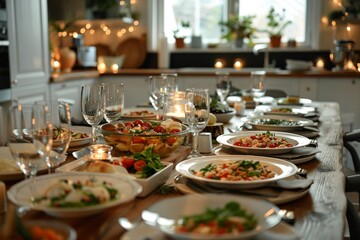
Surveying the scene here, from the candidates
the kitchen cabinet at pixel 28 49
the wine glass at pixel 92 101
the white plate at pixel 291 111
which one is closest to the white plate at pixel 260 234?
the wine glass at pixel 92 101

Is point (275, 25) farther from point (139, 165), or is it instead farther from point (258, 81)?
point (139, 165)

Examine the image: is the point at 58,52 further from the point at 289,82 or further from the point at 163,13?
the point at 289,82

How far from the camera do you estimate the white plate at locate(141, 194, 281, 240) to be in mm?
845

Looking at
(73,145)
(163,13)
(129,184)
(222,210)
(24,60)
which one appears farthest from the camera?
(163,13)

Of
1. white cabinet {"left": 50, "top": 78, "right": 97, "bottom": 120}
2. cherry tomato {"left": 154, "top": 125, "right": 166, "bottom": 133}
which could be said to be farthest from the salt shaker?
white cabinet {"left": 50, "top": 78, "right": 97, "bottom": 120}

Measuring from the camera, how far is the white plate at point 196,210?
845 millimetres

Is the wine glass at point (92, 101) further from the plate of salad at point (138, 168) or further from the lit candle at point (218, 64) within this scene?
the lit candle at point (218, 64)

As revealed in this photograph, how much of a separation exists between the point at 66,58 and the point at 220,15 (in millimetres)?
1763

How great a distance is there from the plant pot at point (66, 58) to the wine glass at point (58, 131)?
3.44 metres

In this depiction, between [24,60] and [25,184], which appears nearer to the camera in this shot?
[25,184]

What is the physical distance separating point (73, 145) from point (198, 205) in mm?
865

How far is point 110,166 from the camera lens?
1226 mm

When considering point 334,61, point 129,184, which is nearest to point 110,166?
point 129,184

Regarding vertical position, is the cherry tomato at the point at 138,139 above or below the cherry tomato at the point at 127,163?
above
